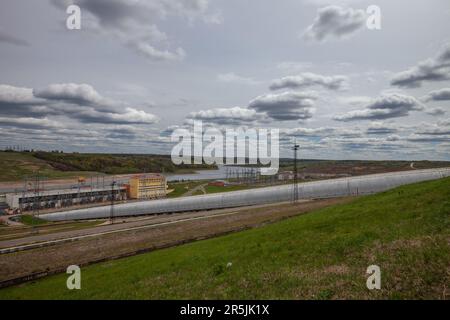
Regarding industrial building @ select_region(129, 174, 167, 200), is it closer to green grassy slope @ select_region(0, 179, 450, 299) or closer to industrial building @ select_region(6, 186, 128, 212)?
industrial building @ select_region(6, 186, 128, 212)

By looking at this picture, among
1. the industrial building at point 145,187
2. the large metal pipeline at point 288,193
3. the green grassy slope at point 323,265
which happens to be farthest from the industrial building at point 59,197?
the green grassy slope at point 323,265

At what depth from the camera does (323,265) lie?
1193 cm

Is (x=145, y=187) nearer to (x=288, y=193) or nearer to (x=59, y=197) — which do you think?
(x=59, y=197)

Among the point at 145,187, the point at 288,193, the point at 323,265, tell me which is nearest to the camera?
the point at 323,265

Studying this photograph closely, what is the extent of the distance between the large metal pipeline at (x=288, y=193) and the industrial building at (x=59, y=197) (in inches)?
1761

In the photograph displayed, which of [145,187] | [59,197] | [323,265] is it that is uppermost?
[323,265]

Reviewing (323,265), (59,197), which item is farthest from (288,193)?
(59,197)

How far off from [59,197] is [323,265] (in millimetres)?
115867

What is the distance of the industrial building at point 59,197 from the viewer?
9750 centimetres

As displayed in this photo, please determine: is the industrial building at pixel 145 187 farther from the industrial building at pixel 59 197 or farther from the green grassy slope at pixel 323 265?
the green grassy slope at pixel 323 265

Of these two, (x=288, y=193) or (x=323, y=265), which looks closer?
(x=323, y=265)

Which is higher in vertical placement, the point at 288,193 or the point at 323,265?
the point at 323,265
